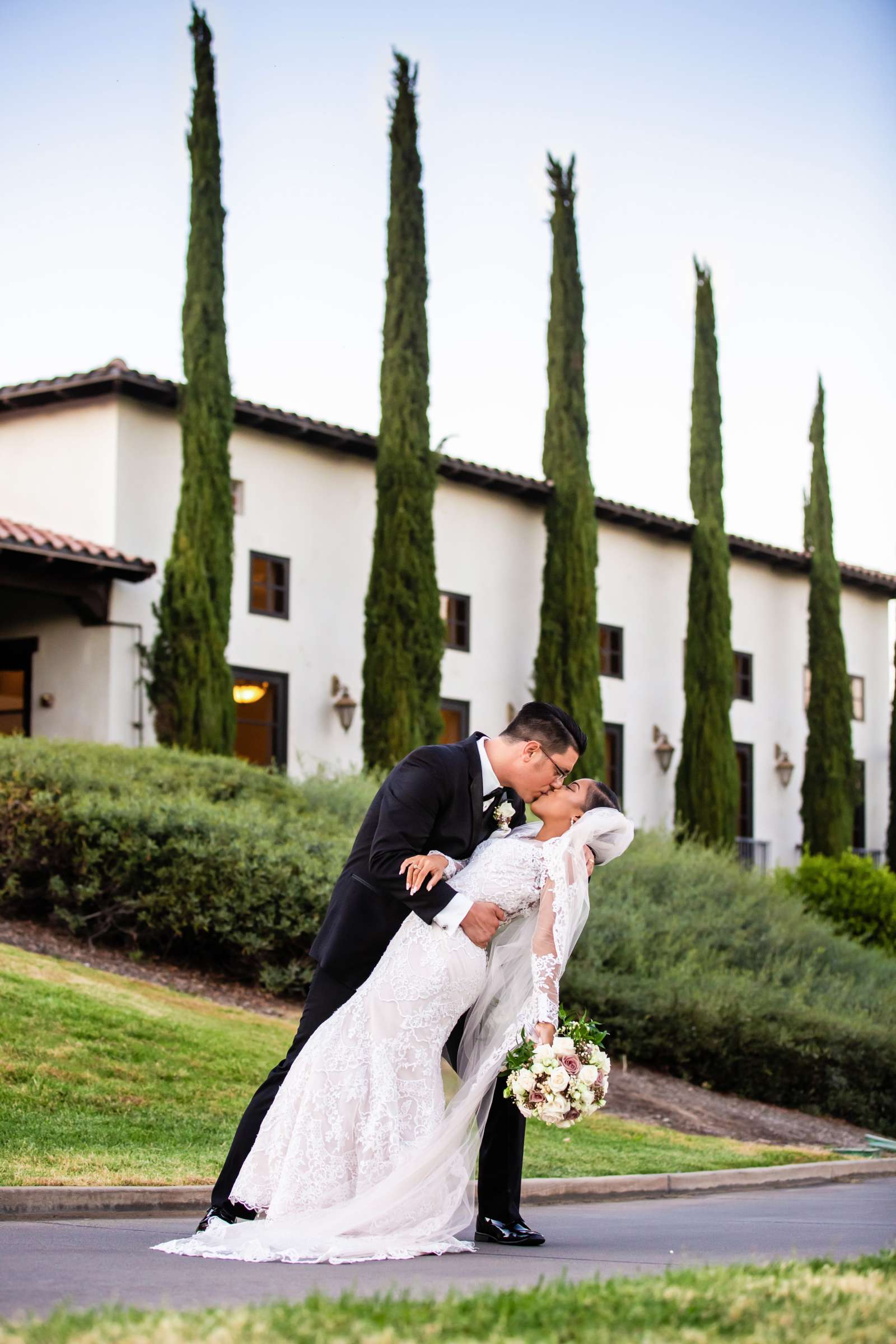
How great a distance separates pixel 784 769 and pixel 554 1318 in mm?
32337

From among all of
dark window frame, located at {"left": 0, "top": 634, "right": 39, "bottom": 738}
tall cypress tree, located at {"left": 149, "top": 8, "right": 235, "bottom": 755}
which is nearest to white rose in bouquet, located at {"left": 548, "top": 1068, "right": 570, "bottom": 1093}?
tall cypress tree, located at {"left": 149, "top": 8, "right": 235, "bottom": 755}

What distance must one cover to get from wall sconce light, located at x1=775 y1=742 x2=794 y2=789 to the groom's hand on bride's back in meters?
29.8

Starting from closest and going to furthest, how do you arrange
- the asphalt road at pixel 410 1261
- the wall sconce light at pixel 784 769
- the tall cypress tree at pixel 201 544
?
1. the asphalt road at pixel 410 1261
2. the tall cypress tree at pixel 201 544
3. the wall sconce light at pixel 784 769

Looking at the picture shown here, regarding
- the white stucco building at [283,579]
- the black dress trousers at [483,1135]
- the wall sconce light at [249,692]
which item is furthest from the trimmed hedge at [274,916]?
A: the black dress trousers at [483,1135]

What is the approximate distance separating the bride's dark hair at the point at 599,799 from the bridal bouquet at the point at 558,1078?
95cm

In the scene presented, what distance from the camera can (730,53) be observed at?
9656 mm

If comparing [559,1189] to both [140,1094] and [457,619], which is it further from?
[457,619]

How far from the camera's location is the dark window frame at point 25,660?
971 inches

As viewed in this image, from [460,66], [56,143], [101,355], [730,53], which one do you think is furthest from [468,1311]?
[101,355]

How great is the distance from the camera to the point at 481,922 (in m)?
6.70

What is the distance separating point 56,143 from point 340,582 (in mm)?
14010

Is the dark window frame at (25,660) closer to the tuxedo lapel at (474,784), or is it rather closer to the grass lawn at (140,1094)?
the grass lawn at (140,1094)

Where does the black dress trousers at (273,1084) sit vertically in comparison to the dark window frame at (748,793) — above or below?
below

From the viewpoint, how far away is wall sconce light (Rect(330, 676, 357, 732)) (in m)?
26.6
